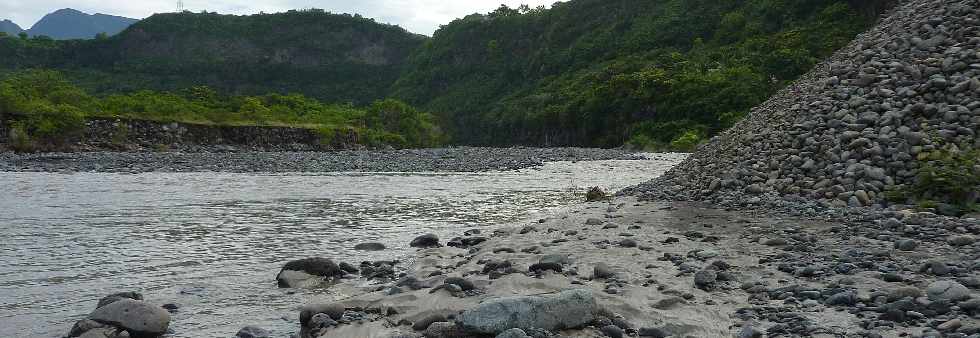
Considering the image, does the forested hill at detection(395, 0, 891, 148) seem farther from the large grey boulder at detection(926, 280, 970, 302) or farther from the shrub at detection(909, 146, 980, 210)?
Result: the large grey boulder at detection(926, 280, 970, 302)

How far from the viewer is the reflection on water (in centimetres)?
634

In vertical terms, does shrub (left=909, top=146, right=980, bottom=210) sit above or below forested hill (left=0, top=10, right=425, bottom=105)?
below

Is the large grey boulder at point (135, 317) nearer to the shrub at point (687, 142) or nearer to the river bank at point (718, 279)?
the river bank at point (718, 279)

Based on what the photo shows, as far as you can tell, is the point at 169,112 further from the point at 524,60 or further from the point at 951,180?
the point at 524,60

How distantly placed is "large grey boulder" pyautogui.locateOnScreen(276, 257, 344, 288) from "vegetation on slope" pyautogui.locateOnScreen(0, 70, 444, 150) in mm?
37781

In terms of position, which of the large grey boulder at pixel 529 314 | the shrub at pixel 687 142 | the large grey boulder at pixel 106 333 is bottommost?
the shrub at pixel 687 142

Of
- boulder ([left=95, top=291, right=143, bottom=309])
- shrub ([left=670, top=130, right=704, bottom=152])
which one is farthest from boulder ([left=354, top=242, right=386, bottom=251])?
shrub ([left=670, top=130, right=704, bottom=152])

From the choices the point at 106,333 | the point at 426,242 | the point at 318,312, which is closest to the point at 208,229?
the point at 426,242

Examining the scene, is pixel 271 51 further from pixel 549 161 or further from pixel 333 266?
pixel 333 266

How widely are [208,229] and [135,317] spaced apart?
6124 millimetres

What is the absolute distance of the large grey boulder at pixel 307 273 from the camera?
7.16m

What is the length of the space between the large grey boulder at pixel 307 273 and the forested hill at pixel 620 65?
1772 inches

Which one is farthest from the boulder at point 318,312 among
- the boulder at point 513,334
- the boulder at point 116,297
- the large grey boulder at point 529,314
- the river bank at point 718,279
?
the boulder at point 116,297

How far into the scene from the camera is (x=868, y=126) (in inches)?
455
